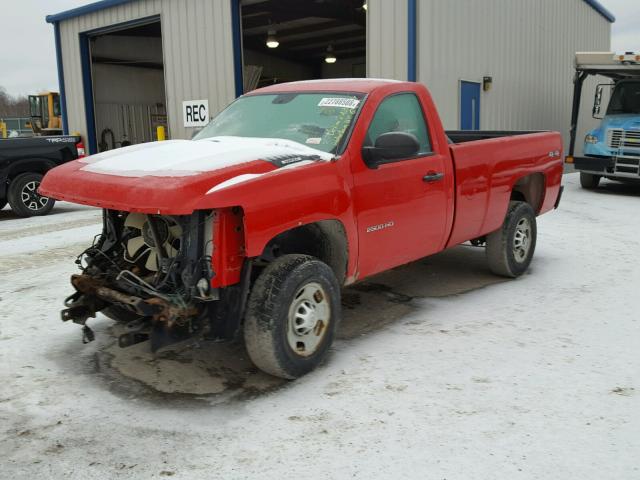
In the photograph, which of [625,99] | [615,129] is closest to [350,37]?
[625,99]

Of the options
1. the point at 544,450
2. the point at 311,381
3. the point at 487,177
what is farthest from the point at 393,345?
the point at 487,177

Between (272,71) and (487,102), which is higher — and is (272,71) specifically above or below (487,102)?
above

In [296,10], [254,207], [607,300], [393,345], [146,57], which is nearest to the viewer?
[254,207]

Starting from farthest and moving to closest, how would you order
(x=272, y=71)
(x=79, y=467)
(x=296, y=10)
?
(x=272, y=71) < (x=296, y=10) < (x=79, y=467)

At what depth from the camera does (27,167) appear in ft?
36.6

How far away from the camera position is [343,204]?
4.03 metres

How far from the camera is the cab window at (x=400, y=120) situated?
178 inches

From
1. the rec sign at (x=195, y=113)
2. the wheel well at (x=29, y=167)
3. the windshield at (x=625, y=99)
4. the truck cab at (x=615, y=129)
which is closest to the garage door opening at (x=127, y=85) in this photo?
the rec sign at (x=195, y=113)

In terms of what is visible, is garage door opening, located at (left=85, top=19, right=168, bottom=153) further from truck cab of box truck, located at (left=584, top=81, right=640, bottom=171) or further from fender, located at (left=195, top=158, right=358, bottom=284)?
fender, located at (left=195, top=158, right=358, bottom=284)

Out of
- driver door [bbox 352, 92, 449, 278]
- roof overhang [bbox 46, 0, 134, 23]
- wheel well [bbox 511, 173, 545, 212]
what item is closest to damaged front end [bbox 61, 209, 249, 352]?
driver door [bbox 352, 92, 449, 278]

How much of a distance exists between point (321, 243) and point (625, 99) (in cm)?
1209

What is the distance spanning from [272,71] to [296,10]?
9.20 meters

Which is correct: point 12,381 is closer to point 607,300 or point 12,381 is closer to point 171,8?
point 607,300

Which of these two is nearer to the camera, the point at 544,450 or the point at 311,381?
the point at 544,450
